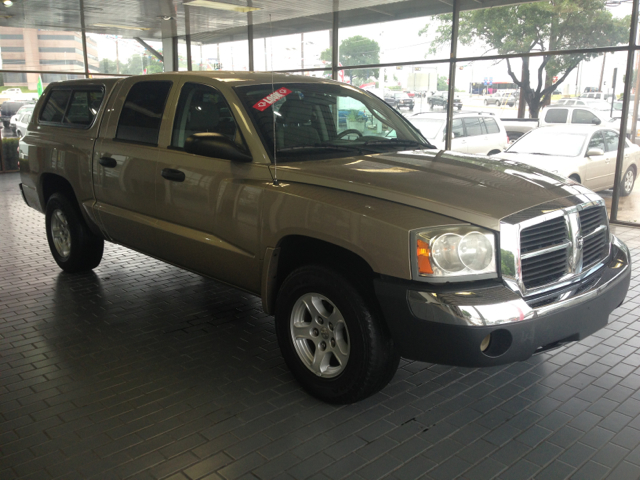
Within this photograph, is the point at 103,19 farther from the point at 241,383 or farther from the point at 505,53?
the point at 241,383

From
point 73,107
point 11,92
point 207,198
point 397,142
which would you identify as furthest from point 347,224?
point 11,92

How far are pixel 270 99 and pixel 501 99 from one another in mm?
7107

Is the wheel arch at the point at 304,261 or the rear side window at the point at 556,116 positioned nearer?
the wheel arch at the point at 304,261

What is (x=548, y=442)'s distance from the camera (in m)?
2.90

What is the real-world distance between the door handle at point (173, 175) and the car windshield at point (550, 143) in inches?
274

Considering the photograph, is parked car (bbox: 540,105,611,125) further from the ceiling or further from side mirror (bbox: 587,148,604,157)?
the ceiling

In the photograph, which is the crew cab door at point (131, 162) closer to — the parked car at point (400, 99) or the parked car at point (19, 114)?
the parked car at point (400, 99)

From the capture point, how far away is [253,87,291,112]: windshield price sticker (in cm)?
377

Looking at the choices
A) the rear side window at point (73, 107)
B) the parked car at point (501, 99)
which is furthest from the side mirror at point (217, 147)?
the parked car at point (501, 99)

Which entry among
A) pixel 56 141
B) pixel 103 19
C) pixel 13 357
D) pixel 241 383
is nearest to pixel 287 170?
pixel 241 383

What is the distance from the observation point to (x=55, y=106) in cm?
570

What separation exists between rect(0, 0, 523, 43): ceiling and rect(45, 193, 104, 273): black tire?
21.9 ft

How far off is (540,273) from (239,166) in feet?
6.15

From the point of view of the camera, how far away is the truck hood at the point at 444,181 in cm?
287
